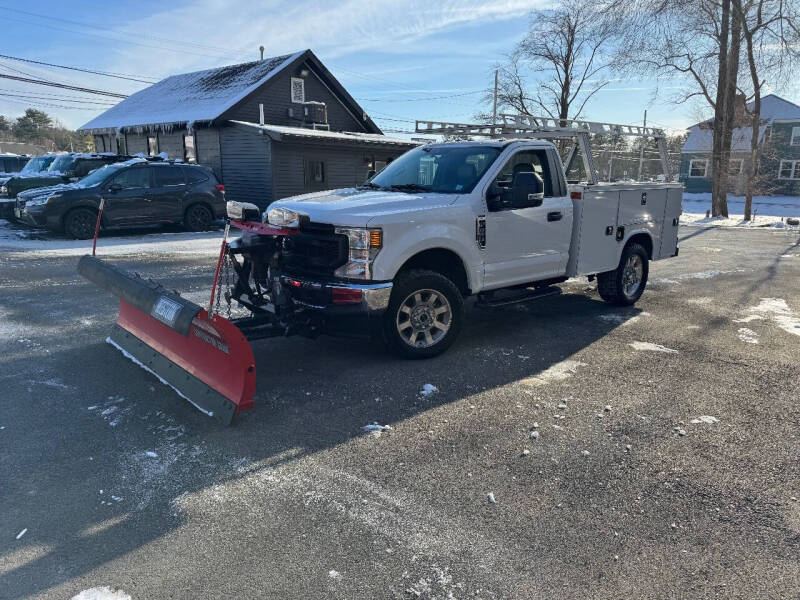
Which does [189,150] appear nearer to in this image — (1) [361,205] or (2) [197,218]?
(2) [197,218]

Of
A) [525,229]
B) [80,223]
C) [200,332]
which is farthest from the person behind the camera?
[80,223]

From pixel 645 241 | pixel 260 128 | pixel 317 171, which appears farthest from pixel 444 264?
pixel 317 171

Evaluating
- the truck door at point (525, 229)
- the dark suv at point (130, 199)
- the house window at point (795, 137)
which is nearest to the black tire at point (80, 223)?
the dark suv at point (130, 199)

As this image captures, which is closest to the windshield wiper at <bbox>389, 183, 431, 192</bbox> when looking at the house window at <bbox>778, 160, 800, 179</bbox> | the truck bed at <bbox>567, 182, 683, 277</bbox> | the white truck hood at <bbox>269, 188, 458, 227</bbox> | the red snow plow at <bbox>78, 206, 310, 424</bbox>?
the white truck hood at <bbox>269, 188, 458, 227</bbox>

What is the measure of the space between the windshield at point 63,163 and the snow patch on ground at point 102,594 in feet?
57.3

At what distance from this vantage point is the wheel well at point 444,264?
5.52 m

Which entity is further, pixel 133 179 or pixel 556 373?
pixel 133 179

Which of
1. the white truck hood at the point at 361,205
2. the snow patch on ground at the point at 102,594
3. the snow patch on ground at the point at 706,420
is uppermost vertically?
the white truck hood at the point at 361,205

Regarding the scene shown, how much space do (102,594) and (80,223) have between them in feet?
44.1

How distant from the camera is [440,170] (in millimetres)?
6172

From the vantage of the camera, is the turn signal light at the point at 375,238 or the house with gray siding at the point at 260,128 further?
the house with gray siding at the point at 260,128

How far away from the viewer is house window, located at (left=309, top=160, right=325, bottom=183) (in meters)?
22.1

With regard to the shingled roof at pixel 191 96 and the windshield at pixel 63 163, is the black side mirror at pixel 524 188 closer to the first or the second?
the windshield at pixel 63 163

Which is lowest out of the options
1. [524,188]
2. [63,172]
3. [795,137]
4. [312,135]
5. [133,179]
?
[524,188]
